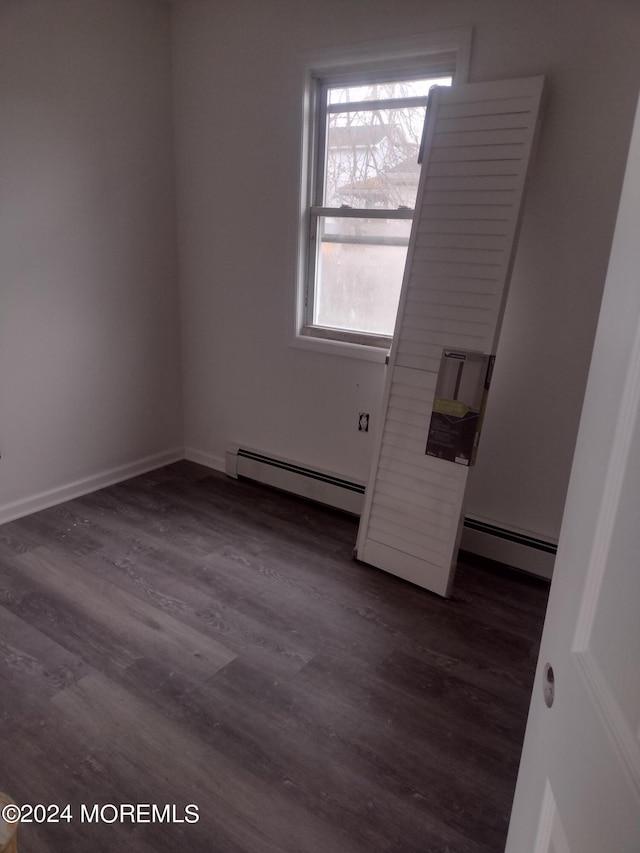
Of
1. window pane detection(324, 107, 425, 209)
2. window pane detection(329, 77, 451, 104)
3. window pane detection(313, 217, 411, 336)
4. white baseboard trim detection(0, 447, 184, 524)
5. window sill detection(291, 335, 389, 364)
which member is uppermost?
window pane detection(329, 77, 451, 104)

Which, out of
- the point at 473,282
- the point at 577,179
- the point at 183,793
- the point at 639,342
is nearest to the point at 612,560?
the point at 639,342

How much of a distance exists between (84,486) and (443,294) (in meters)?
2.22

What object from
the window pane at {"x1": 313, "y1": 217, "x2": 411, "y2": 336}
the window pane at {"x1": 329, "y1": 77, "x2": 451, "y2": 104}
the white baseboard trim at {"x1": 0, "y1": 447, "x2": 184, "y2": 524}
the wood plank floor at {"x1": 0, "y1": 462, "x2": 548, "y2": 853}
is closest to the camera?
the wood plank floor at {"x1": 0, "y1": 462, "x2": 548, "y2": 853}

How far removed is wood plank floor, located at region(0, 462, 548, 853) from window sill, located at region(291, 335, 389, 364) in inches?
36.6

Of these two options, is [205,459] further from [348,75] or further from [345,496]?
[348,75]

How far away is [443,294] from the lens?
2393mm

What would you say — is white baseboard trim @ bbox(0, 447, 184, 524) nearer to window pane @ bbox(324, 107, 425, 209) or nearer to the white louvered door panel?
the white louvered door panel

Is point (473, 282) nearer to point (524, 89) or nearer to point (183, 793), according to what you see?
point (524, 89)

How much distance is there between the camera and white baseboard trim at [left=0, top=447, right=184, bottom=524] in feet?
9.65

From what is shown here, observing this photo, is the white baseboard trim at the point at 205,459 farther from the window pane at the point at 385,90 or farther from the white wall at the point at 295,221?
the window pane at the point at 385,90

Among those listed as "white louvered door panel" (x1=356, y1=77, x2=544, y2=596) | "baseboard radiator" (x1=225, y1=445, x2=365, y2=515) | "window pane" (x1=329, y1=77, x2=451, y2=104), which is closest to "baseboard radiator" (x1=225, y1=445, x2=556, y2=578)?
"baseboard radiator" (x1=225, y1=445, x2=365, y2=515)

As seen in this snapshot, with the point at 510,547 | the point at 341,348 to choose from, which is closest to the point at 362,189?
the point at 341,348

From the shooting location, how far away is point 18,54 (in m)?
2.51

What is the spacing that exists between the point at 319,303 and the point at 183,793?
2289 mm
